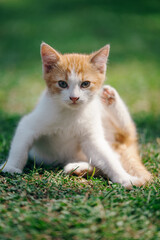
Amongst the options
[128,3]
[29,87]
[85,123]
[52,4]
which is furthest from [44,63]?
[128,3]

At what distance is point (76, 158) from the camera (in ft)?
9.54

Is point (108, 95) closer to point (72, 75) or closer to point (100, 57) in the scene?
point (100, 57)

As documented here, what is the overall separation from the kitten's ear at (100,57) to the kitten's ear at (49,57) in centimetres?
34

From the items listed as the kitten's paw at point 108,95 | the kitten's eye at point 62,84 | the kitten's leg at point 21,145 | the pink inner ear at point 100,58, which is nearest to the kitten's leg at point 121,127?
the kitten's paw at point 108,95

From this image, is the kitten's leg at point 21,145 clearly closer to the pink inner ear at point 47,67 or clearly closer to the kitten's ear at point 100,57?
the pink inner ear at point 47,67

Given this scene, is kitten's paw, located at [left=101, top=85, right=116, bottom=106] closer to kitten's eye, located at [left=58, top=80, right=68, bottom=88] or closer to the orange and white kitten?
the orange and white kitten

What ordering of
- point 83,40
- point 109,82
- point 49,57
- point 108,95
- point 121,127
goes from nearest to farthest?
point 49,57 < point 108,95 < point 121,127 < point 109,82 < point 83,40

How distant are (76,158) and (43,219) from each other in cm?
116

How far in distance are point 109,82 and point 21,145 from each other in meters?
3.74

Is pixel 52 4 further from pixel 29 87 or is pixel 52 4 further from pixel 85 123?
pixel 85 123

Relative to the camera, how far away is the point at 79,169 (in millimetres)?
2557

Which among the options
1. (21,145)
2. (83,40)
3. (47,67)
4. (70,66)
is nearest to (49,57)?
(47,67)

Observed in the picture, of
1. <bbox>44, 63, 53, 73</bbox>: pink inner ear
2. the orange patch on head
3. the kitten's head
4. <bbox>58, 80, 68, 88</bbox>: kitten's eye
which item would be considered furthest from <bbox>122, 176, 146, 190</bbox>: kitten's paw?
<bbox>44, 63, 53, 73</bbox>: pink inner ear

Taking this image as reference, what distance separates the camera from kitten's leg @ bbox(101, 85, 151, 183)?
9.56 feet
